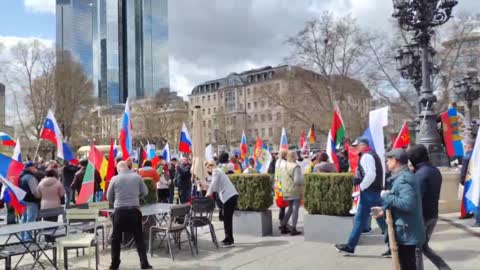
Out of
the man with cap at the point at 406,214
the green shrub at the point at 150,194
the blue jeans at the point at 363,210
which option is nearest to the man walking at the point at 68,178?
the green shrub at the point at 150,194

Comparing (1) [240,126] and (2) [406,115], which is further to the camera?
(1) [240,126]

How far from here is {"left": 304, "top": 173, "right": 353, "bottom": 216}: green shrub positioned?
26.9 feet

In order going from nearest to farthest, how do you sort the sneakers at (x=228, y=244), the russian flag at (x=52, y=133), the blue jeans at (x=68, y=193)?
the sneakers at (x=228, y=244)
the russian flag at (x=52, y=133)
the blue jeans at (x=68, y=193)

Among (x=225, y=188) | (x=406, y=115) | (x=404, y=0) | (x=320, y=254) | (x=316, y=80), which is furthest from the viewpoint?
(x=316, y=80)

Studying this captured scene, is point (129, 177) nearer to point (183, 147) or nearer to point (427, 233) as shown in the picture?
point (427, 233)

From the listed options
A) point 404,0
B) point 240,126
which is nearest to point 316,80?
point 404,0

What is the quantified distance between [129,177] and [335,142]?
5.16 meters

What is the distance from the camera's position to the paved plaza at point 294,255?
22.6ft

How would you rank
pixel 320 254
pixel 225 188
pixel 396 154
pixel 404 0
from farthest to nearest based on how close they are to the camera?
pixel 404 0 → pixel 225 188 → pixel 320 254 → pixel 396 154

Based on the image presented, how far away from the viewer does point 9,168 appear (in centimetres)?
797

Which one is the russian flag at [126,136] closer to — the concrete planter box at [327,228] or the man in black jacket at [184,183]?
the man in black jacket at [184,183]

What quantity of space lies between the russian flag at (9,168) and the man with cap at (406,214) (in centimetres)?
614

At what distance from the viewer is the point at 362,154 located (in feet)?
24.1

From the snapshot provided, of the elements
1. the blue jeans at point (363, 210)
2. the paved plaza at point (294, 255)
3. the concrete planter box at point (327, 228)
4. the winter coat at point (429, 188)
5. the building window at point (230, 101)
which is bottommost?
the paved plaza at point (294, 255)
